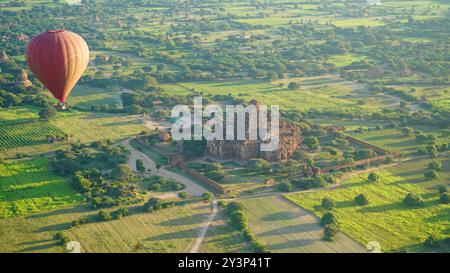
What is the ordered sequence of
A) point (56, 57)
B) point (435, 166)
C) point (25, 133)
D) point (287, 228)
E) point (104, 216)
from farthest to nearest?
point (25, 133) → point (435, 166) → point (56, 57) → point (104, 216) → point (287, 228)

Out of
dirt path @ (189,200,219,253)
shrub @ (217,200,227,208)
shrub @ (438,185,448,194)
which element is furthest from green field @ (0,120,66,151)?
shrub @ (438,185,448,194)

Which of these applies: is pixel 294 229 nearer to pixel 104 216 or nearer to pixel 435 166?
pixel 104 216

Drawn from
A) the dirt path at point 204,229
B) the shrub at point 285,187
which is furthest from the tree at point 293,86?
the dirt path at point 204,229

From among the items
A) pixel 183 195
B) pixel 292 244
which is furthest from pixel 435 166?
pixel 183 195

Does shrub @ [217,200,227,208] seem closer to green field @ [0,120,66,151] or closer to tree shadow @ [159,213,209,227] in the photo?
tree shadow @ [159,213,209,227]

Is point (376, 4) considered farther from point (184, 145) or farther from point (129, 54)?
point (184, 145)

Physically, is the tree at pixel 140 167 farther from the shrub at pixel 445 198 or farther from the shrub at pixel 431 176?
the shrub at pixel 445 198

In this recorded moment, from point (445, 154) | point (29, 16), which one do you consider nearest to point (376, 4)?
point (29, 16)
